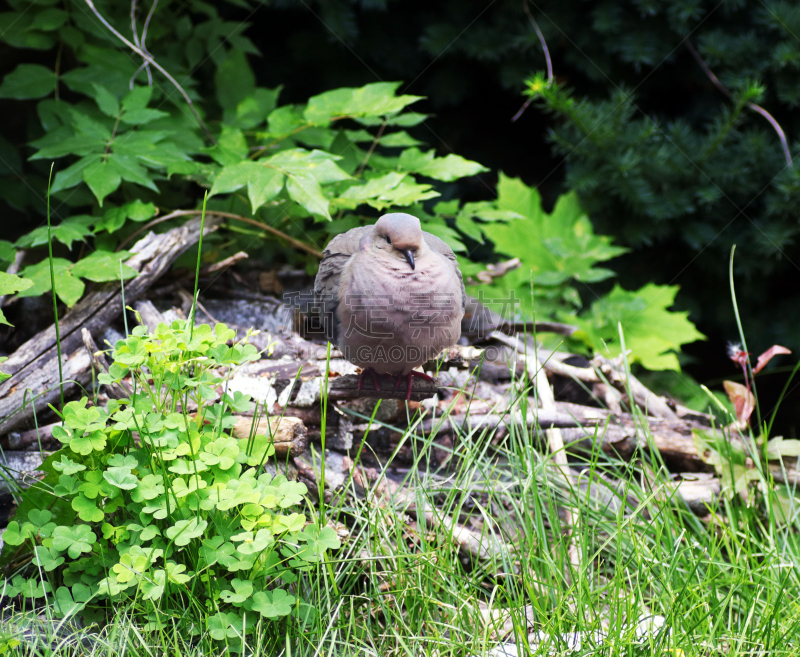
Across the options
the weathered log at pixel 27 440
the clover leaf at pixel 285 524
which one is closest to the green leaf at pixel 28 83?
the weathered log at pixel 27 440

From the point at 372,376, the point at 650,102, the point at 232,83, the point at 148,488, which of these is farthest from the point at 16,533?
the point at 650,102

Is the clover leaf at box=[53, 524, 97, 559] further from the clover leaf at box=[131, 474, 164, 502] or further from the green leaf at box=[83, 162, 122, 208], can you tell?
the green leaf at box=[83, 162, 122, 208]

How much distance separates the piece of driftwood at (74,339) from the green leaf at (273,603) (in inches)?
33.2

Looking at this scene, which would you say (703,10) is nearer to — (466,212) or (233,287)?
(466,212)

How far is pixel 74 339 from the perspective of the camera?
2.11m

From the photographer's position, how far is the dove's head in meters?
1.52

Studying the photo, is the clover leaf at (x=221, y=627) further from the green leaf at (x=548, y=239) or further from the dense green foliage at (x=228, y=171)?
the green leaf at (x=548, y=239)

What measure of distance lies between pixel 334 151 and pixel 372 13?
1160mm

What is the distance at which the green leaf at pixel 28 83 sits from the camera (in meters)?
2.57

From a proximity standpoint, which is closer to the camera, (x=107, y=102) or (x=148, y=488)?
(x=148, y=488)

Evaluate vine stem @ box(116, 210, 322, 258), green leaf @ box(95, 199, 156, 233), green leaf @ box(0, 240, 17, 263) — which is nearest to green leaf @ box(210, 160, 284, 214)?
vine stem @ box(116, 210, 322, 258)

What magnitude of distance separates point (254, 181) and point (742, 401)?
1.74 metres

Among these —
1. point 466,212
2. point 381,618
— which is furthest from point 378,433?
point 466,212

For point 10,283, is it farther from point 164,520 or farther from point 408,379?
point 408,379
